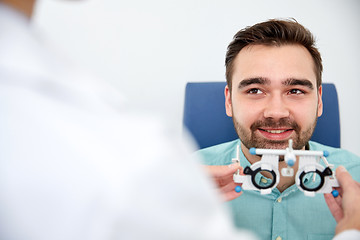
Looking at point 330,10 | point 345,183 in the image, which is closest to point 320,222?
point 345,183

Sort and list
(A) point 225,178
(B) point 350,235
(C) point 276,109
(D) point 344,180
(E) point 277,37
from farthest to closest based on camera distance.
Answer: (E) point 277,37 < (C) point 276,109 < (A) point 225,178 < (D) point 344,180 < (B) point 350,235

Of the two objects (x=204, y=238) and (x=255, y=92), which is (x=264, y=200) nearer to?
(x=255, y=92)

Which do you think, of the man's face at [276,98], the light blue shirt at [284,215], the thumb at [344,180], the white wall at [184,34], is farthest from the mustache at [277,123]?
the white wall at [184,34]

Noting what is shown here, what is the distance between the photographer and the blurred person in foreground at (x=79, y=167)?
1.02 ft

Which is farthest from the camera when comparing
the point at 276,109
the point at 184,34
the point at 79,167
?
the point at 184,34

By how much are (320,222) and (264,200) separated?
0.20m

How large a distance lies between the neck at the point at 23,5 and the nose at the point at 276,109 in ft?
2.90

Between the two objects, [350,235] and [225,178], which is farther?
[225,178]

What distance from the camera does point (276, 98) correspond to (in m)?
1.15

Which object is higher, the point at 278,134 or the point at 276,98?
the point at 276,98

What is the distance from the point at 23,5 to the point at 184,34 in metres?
1.27

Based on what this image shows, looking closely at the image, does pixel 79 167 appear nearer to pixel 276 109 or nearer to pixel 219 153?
pixel 276 109

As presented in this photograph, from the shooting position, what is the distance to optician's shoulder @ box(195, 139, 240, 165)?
1354mm

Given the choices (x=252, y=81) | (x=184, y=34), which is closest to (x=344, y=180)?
(x=252, y=81)
